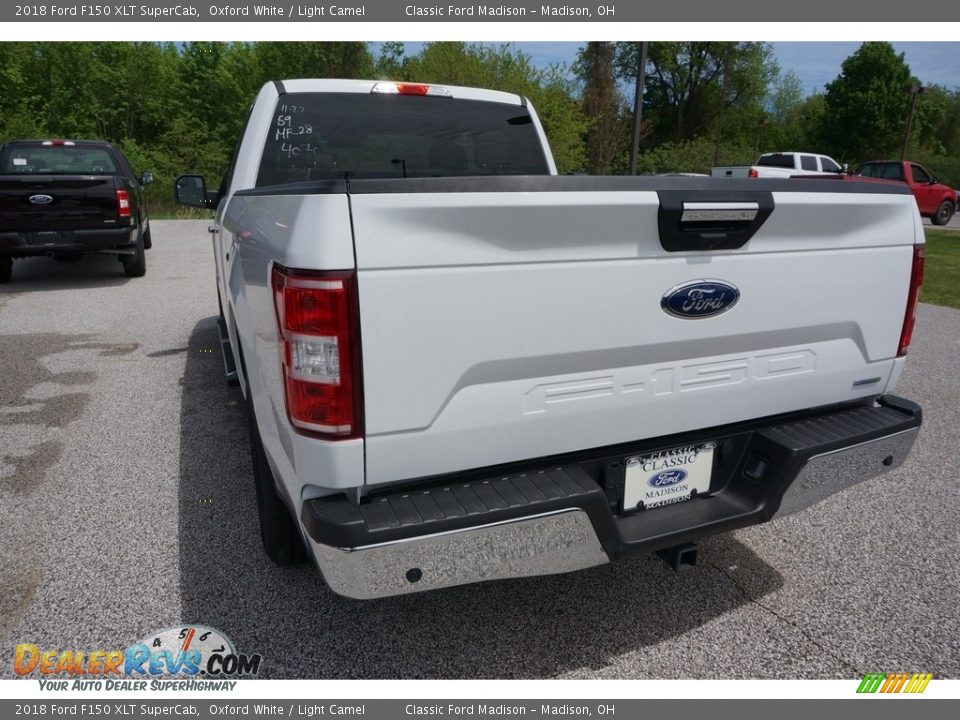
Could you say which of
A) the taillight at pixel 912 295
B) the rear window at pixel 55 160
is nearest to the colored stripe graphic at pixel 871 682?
the taillight at pixel 912 295

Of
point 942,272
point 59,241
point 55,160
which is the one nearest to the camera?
point 59,241

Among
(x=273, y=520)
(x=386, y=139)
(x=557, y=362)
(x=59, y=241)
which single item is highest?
(x=386, y=139)

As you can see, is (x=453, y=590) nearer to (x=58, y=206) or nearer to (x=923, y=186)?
(x=58, y=206)

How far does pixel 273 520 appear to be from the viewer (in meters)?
2.78

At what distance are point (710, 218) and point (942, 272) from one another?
1312 cm

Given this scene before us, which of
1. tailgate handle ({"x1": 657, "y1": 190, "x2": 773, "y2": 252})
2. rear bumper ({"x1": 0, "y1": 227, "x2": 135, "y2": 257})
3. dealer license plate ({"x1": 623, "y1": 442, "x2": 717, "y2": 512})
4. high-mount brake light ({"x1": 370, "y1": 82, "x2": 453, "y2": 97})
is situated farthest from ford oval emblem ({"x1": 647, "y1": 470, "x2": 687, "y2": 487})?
rear bumper ({"x1": 0, "y1": 227, "x2": 135, "y2": 257})

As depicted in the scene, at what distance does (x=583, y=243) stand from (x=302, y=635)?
5.82ft

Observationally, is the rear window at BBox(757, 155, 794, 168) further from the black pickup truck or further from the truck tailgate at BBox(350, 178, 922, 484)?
the truck tailgate at BBox(350, 178, 922, 484)

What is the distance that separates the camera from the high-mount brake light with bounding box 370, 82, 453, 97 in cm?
386

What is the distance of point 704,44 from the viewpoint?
49.5 metres

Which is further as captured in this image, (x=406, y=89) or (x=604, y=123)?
(x=604, y=123)

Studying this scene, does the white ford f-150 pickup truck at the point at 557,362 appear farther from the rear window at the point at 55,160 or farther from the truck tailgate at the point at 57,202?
the rear window at the point at 55,160

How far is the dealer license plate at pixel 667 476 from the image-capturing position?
2338 mm

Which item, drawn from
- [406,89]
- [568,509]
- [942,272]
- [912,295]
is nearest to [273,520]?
[568,509]
